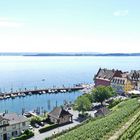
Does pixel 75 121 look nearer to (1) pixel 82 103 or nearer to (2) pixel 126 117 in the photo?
(1) pixel 82 103

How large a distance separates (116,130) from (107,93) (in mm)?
43923

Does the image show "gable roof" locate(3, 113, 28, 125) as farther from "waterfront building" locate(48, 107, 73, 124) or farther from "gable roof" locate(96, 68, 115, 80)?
"gable roof" locate(96, 68, 115, 80)

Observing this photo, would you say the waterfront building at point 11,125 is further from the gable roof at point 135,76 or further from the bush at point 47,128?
the gable roof at point 135,76

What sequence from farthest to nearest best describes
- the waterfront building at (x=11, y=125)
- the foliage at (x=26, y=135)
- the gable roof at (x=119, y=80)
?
the gable roof at (x=119, y=80) → the waterfront building at (x=11, y=125) → the foliage at (x=26, y=135)

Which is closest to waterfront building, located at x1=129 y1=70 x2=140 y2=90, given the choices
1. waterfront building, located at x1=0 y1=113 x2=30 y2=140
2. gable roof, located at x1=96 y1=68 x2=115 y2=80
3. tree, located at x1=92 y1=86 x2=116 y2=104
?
gable roof, located at x1=96 y1=68 x2=115 y2=80

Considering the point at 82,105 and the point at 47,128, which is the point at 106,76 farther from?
the point at 47,128

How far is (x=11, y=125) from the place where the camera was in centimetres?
6059

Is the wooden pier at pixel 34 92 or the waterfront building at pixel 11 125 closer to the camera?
the waterfront building at pixel 11 125

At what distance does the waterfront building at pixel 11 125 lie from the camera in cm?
5978

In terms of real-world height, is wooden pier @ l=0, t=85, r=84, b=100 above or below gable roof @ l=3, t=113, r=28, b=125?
below

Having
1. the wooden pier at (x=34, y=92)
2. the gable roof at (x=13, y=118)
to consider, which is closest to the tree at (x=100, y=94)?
the gable roof at (x=13, y=118)

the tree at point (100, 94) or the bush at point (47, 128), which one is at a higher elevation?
the tree at point (100, 94)

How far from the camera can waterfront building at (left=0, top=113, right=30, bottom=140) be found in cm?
5978

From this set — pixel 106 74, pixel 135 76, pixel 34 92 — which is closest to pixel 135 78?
pixel 135 76
